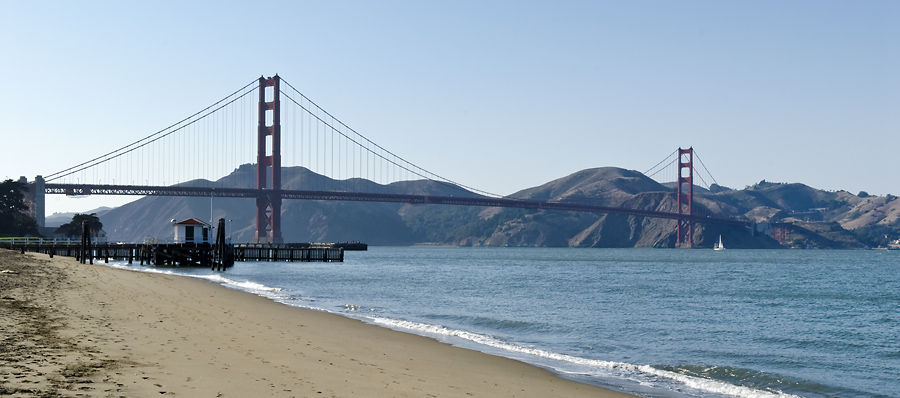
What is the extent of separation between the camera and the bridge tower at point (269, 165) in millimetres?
102938

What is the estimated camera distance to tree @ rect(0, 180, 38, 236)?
2832 inches

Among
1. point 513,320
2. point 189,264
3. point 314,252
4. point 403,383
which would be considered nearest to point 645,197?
point 314,252

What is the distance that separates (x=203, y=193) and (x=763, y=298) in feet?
233

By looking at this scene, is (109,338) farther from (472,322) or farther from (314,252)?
(314,252)

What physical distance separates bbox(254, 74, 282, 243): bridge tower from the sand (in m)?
85.7

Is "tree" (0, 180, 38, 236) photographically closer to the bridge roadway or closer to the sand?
the bridge roadway

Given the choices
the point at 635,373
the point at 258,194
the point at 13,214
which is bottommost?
the point at 635,373

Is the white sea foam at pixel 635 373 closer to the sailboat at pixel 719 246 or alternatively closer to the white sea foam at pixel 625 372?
the white sea foam at pixel 625 372

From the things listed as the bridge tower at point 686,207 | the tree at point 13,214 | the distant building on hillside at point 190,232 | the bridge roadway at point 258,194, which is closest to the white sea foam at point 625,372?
the distant building on hillside at point 190,232

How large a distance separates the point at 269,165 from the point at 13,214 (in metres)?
38.9

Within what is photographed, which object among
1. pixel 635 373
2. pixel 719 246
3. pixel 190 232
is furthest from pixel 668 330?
pixel 719 246

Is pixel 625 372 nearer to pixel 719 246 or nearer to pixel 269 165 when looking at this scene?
pixel 269 165

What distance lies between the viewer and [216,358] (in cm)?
1072

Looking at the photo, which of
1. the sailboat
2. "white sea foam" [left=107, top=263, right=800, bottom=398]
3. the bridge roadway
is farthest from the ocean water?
the sailboat
